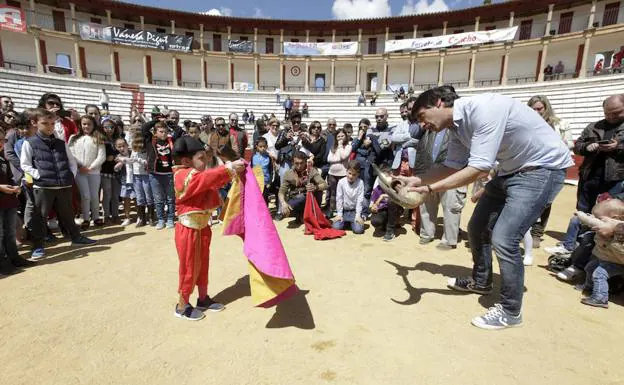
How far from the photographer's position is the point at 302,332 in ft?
8.70

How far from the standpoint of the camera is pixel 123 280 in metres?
3.64

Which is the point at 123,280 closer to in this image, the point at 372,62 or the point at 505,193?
the point at 505,193

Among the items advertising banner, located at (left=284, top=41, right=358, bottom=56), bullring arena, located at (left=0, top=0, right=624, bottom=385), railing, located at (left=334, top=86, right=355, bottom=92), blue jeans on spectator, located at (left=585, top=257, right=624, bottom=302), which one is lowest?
bullring arena, located at (left=0, top=0, right=624, bottom=385)

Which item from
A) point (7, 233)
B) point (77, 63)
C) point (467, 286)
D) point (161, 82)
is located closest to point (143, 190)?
point (7, 233)

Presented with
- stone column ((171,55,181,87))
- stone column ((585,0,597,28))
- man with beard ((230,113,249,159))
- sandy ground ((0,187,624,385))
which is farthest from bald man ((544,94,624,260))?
stone column ((171,55,181,87))

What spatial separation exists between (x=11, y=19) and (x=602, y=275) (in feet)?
107

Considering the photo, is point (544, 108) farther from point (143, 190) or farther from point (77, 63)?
point (77, 63)

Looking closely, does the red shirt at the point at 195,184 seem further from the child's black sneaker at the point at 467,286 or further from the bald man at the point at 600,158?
the bald man at the point at 600,158

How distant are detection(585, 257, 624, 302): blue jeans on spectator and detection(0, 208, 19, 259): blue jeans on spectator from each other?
6.45m

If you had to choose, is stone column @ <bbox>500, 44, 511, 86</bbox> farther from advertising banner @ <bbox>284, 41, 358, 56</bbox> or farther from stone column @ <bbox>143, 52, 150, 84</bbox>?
stone column @ <bbox>143, 52, 150, 84</bbox>

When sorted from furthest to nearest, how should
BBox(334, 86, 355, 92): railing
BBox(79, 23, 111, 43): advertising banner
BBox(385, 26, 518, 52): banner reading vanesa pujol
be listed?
1. BBox(334, 86, 355, 92): railing
2. BBox(385, 26, 518, 52): banner reading vanesa pujol
3. BBox(79, 23, 111, 43): advertising banner

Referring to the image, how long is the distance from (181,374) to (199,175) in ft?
4.69

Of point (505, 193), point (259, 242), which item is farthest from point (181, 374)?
point (505, 193)

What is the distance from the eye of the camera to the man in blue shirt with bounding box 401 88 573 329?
235 centimetres
